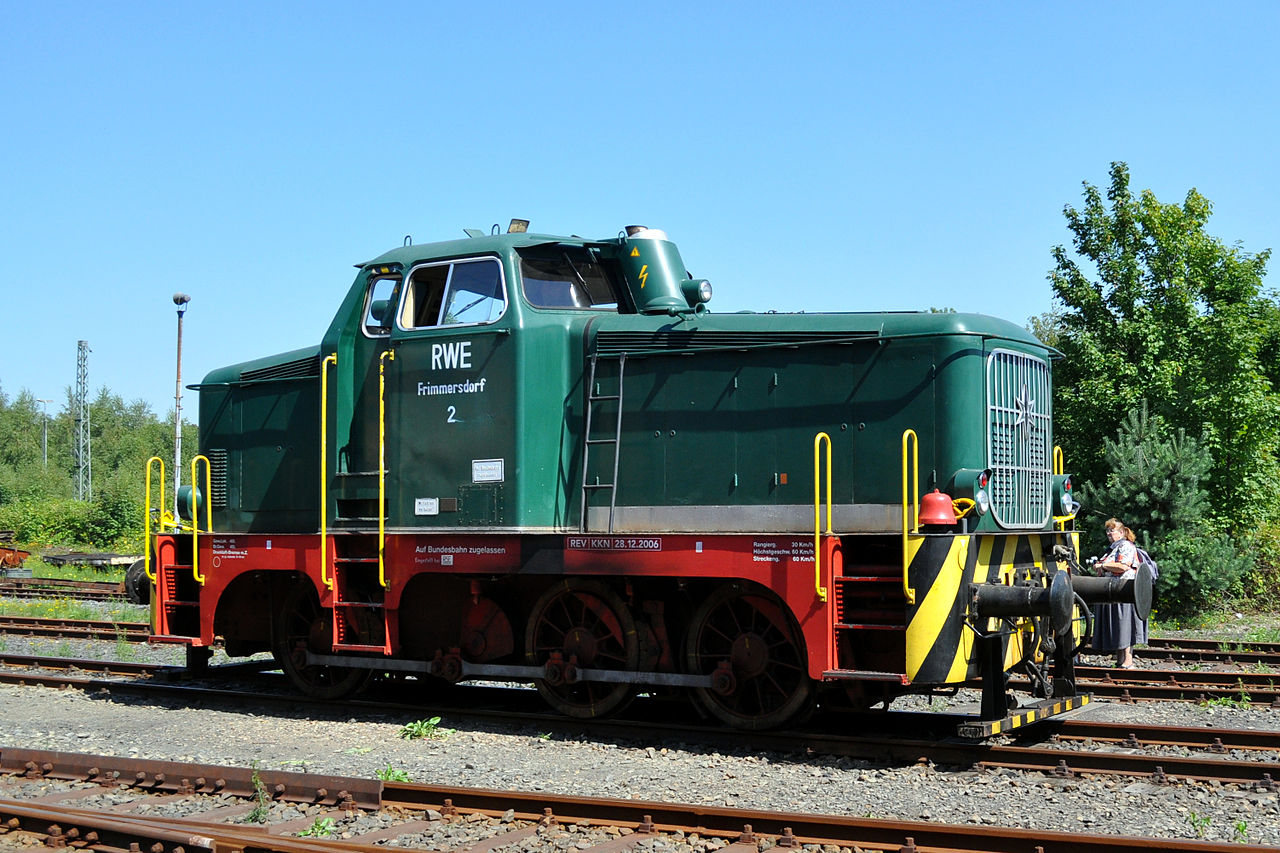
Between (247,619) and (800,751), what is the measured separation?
550 centimetres

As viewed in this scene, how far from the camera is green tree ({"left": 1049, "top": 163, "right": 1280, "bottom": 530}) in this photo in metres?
20.1

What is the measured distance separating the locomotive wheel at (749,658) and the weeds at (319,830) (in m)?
2.98

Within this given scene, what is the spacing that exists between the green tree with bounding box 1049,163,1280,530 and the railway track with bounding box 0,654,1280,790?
11.7 m

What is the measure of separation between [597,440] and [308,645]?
11.0ft

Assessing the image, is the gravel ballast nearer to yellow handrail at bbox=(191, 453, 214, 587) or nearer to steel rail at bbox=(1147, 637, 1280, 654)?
yellow handrail at bbox=(191, 453, 214, 587)

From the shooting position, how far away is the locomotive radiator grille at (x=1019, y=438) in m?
7.88

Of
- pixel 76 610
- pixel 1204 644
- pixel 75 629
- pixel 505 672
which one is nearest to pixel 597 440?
pixel 505 672

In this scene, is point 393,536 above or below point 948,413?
below

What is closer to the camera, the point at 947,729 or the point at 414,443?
the point at 947,729

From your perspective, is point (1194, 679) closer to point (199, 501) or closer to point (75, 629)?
point (199, 501)

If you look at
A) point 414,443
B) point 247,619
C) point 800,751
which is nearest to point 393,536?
point 414,443

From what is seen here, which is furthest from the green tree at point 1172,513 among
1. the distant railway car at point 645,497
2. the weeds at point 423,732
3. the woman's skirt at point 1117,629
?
the weeds at point 423,732

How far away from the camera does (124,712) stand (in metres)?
9.68

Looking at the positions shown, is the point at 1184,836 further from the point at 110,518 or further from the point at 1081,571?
the point at 110,518
